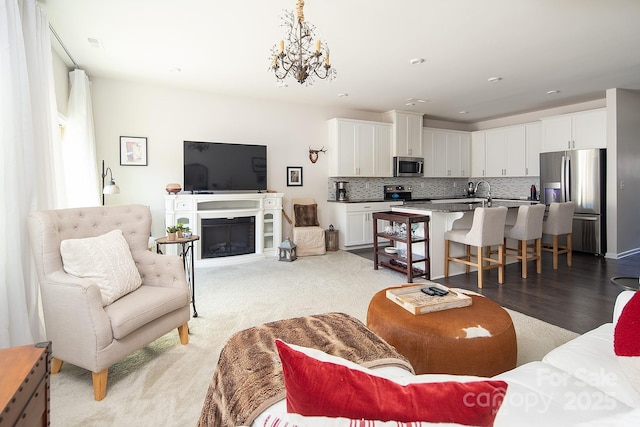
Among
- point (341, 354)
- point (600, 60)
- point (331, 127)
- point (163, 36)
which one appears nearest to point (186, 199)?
point (163, 36)

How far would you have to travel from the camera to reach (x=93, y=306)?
5.82 feet

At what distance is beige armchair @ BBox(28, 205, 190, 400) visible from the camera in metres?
1.78

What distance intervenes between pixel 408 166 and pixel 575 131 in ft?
9.16

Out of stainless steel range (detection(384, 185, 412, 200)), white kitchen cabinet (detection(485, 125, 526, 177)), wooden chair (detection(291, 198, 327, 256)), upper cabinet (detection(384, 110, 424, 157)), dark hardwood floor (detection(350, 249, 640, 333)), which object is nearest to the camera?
dark hardwood floor (detection(350, 249, 640, 333))

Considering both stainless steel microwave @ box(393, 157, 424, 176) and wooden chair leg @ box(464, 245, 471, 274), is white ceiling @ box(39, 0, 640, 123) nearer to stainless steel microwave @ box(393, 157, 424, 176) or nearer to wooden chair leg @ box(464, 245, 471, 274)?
stainless steel microwave @ box(393, 157, 424, 176)

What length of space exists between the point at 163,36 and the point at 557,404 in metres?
3.94

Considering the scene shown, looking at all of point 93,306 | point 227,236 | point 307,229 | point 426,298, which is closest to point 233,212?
point 227,236

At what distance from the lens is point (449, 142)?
7203mm

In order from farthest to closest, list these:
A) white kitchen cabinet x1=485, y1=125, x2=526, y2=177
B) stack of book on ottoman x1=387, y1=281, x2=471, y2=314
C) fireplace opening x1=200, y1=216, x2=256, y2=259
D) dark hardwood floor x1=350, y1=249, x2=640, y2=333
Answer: white kitchen cabinet x1=485, y1=125, x2=526, y2=177, fireplace opening x1=200, y1=216, x2=256, y2=259, dark hardwood floor x1=350, y1=249, x2=640, y2=333, stack of book on ottoman x1=387, y1=281, x2=471, y2=314

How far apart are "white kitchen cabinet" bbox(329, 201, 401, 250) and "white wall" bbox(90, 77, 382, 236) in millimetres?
490

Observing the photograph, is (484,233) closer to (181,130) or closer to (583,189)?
(583,189)

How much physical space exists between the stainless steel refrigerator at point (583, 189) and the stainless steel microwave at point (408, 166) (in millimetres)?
2194

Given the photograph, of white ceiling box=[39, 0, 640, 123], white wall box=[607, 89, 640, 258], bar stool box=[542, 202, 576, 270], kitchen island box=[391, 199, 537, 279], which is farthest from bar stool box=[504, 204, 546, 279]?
white wall box=[607, 89, 640, 258]

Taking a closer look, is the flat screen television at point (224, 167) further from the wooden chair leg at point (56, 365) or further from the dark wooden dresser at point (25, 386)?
the dark wooden dresser at point (25, 386)
